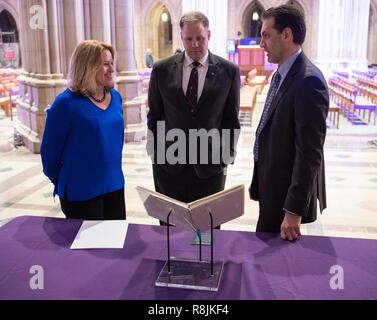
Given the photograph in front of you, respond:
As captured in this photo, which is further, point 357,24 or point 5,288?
point 357,24

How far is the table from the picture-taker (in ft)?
5.83

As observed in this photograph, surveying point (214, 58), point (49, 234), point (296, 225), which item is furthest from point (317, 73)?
point (49, 234)

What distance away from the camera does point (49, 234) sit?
234 centimetres

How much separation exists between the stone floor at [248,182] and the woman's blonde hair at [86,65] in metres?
2.56

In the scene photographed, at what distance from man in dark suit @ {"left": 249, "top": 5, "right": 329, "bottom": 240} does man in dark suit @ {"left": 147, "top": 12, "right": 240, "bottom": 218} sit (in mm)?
543

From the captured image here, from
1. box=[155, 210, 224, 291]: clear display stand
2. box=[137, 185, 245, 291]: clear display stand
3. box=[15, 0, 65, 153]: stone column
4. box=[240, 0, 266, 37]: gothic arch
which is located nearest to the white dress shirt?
box=[137, 185, 245, 291]: clear display stand

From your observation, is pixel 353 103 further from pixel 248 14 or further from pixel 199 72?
pixel 248 14

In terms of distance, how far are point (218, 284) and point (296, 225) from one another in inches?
23.8

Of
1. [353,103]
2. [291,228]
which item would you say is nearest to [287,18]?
[291,228]

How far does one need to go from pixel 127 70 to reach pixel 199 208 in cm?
772

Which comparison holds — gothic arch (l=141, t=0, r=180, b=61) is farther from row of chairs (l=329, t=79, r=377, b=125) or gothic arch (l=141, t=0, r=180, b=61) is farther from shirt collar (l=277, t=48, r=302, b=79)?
shirt collar (l=277, t=48, r=302, b=79)

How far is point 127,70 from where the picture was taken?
927 centimetres

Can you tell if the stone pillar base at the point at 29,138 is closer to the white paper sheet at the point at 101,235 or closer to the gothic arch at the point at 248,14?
the white paper sheet at the point at 101,235
